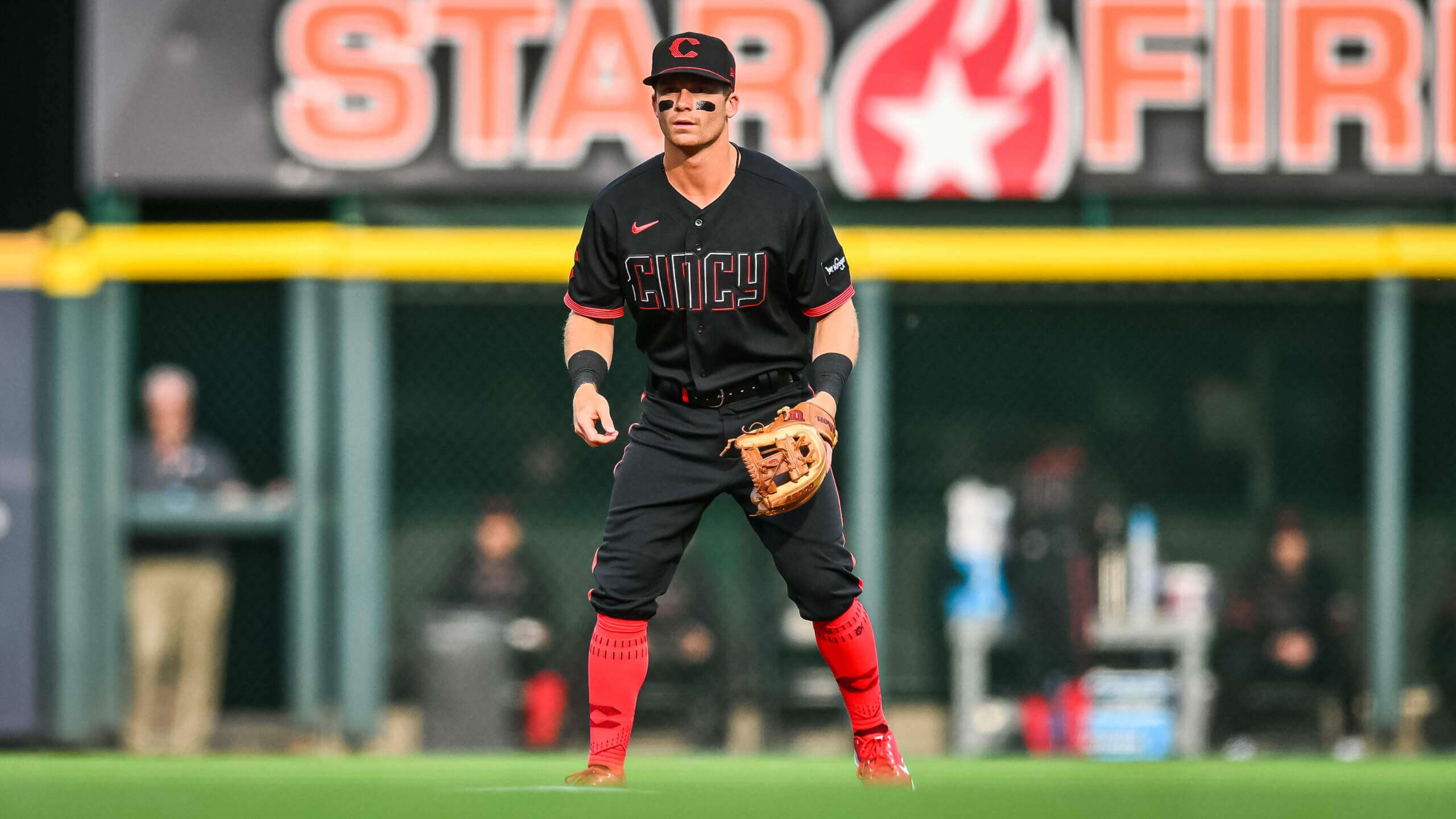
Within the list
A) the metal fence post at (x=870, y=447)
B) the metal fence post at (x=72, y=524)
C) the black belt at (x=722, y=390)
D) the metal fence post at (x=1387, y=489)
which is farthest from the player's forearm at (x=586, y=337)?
the metal fence post at (x=1387, y=489)

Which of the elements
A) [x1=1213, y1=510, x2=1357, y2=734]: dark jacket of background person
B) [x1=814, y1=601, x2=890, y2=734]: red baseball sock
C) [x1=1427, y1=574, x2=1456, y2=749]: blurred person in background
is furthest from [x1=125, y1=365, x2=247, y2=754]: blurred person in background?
[x1=1427, y1=574, x2=1456, y2=749]: blurred person in background

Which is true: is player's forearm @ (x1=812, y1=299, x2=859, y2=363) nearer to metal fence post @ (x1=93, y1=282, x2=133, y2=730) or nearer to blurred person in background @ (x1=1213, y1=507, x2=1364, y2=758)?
blurred person in background @ (x1=1213, y1=507, x2=1364, y2=758)

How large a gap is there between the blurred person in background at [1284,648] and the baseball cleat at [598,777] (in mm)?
4908

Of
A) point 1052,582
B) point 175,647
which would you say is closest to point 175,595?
point 175,647

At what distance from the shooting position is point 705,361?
3.18 meters

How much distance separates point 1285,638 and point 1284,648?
0.17ft

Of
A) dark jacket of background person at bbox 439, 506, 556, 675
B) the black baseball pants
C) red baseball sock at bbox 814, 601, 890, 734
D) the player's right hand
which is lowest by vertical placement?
dark jacket of background person at bbox 439, 506, 556, 675

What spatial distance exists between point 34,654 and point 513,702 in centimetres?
241

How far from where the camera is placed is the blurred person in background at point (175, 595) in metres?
7.10

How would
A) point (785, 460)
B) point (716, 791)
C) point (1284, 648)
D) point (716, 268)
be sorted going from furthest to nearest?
point (1284, 648) < point (716, 268) < point (785, 460) < point (716, 791)

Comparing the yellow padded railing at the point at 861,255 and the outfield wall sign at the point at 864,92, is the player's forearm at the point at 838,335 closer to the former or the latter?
the yellow padded railing at the point at 861,255

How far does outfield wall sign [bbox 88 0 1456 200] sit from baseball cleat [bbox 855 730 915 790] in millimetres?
4291

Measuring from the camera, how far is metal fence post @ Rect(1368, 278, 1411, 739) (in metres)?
7.10

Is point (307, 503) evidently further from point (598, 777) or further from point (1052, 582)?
point (598, 777)
